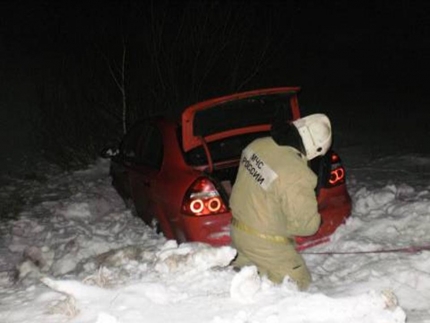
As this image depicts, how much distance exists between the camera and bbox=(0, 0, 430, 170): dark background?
12117 mm

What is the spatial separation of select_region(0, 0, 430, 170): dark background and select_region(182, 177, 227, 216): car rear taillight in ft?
24.2

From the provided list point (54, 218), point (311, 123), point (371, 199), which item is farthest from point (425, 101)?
point (311, 123)

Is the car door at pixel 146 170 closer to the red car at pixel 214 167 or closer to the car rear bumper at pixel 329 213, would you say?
the red car at pixel 214 167

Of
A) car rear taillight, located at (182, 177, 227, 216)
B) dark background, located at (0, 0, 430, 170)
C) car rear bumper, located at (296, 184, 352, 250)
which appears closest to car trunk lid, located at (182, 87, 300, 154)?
car rear taillight, located at (182, 177, 227, 216)

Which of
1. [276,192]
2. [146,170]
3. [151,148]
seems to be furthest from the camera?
[151,148]

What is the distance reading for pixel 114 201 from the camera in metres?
8.12

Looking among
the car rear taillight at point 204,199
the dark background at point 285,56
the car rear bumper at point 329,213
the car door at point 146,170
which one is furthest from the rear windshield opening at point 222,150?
the dark background at point 285,56

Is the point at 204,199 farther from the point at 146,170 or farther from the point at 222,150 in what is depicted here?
the point at 146,170

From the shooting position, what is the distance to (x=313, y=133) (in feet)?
11.2

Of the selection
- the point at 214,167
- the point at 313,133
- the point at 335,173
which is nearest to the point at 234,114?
the point at 214,167

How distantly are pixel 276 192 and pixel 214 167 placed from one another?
1.73 meters

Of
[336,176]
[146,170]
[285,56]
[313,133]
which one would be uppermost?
[285,56]

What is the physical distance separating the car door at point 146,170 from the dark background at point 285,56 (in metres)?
5.95

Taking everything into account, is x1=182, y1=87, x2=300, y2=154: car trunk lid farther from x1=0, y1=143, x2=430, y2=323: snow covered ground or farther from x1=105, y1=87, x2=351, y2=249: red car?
x1=0, y1=143, x2=430, y2=323: snow covered ground
